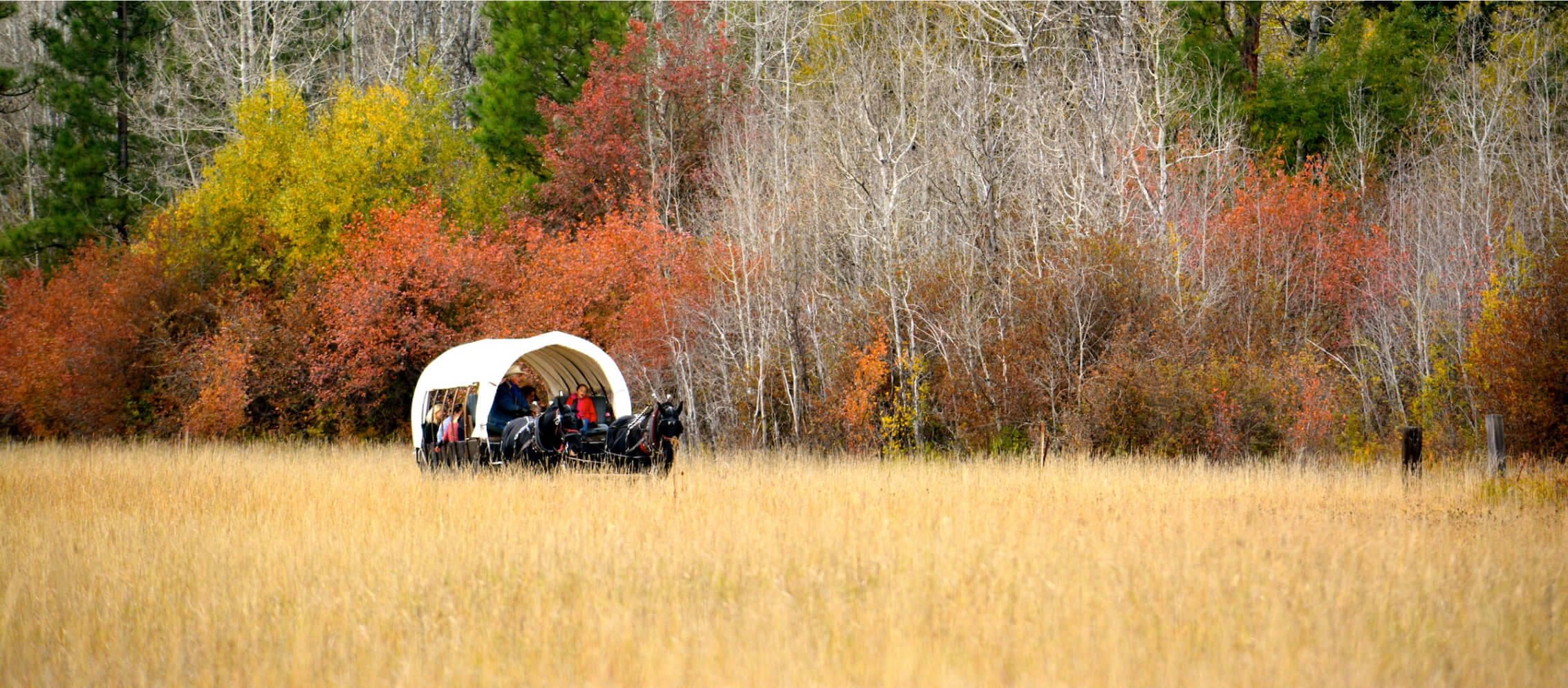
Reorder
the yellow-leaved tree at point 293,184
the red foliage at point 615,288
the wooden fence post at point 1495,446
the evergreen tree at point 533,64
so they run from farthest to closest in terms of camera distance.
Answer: the evergreen tree at point 533,64 → the yellow-leaved tree at point 293,184 → the red foliage at point 615,288 → the wooden fence post at point 1495,446

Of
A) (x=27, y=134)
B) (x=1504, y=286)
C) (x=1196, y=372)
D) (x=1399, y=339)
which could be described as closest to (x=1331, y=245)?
(x=1399, y=339)

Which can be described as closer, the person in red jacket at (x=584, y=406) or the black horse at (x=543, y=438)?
the black horse at (x=543, y=438)

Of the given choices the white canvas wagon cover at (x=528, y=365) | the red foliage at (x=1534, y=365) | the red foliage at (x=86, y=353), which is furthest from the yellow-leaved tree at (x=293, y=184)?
the red foliage at (x=1534, y=365)

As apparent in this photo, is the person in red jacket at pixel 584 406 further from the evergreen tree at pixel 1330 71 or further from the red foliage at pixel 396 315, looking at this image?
the evergreen tree at pixel 1330 71

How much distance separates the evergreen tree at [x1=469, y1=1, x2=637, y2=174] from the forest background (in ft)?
0.36

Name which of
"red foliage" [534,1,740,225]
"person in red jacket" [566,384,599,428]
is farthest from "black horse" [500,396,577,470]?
"red foliage" [534,1,740,225]

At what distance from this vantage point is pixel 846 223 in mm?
25453

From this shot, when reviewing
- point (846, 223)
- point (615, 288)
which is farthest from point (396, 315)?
point (846, 223)

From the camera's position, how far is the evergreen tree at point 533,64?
39406 millimetres

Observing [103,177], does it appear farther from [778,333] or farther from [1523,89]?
[1523,89]

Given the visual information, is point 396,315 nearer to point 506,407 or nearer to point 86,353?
point 86,353

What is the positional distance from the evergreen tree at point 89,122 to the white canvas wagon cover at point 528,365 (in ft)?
77.5

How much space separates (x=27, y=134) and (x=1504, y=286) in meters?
47.7

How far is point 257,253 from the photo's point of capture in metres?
34.2
